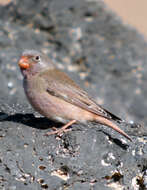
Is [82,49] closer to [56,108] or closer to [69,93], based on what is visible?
[69,93]

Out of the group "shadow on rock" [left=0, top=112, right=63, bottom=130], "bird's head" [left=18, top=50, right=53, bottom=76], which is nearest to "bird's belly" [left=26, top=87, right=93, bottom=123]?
"shadow on rock" [left=0, top=112, right=63, bottom=130]

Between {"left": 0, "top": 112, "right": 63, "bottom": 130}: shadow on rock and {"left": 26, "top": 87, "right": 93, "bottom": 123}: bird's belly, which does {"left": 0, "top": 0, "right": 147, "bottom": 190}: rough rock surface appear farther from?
{"left": 26, "top": 87, "right": 93, "bottom": 123}: bird's belly

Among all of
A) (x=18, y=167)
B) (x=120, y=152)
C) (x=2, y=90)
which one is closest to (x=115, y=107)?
(x=2, y=90)

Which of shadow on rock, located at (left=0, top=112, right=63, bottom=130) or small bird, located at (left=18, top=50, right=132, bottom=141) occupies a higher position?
small bird, located at (left=18, top=50, right=132, bottom=141)

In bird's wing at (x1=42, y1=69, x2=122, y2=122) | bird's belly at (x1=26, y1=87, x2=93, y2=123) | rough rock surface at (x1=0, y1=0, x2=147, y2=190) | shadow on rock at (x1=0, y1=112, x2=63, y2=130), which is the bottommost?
shadow on rock at (x1=0, y1=112, x2=63, y2=130)

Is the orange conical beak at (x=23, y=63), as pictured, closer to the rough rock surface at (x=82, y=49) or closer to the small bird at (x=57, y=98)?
the small bird at (x=57, y=98)

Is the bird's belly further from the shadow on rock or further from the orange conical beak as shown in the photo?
the orange conical beak

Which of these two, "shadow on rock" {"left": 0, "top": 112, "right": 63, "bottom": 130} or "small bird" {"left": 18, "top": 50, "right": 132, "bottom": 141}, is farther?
"small bird" {"left": 18, "top": 50, "right": 132, "bottom": 141}

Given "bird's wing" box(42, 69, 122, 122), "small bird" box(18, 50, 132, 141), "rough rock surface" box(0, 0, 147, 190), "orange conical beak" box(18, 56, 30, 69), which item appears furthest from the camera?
"rough rock surface" box(0, 0, 147, 190)

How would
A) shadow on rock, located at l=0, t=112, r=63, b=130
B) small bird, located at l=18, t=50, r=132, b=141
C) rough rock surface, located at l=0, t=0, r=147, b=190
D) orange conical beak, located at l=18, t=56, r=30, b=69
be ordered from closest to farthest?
1. shadow on rock, located at l=0, t=112, r=63, b=130
2. small bird, located at l=18, t=50, r=132, b=141
3. orange conical beak, located at l=18, t=56, r=30, b=69
4. rough rock surface, located at l=0, t=0, r=147, b=190

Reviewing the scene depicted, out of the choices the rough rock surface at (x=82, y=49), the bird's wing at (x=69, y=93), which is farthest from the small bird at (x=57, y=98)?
the rough rock surface at (x=82, y=49)
